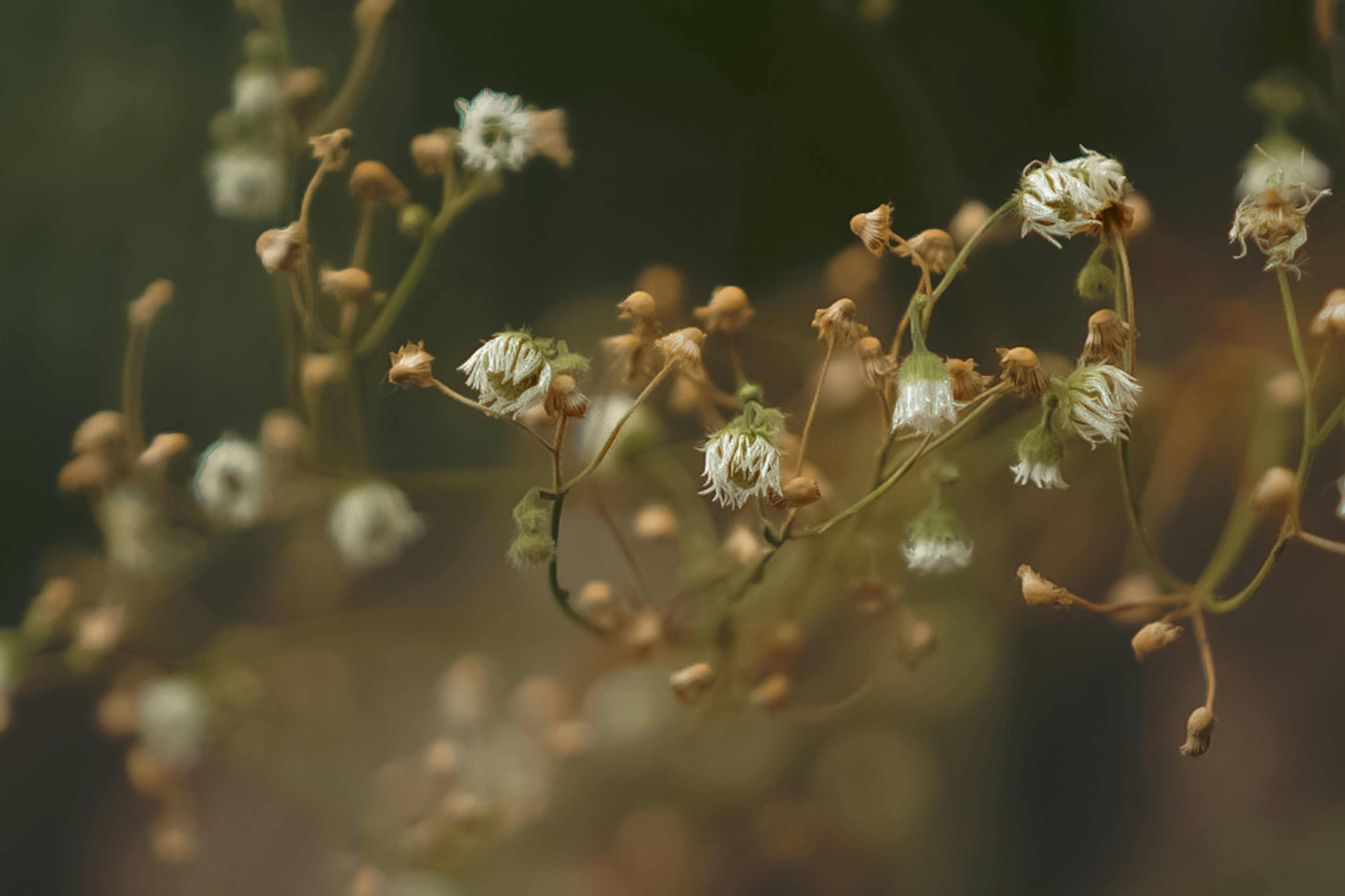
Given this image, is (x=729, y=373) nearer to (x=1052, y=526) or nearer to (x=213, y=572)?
(x=1052, y=526)

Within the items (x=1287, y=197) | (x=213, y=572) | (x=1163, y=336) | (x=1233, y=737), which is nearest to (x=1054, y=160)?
(x=1287, y=197)

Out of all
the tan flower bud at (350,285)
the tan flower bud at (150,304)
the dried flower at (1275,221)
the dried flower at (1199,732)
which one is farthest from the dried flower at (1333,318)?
the tan flower bud at (150,304)

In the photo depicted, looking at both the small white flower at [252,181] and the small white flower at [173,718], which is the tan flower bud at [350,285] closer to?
the small white flower at [252,181]

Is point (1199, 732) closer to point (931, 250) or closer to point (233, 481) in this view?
point (931, 250)

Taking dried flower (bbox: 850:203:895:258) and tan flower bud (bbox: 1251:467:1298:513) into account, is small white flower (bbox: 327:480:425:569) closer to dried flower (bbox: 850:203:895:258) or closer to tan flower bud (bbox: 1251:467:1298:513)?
dried flower (bbox: 850:203:895:258)

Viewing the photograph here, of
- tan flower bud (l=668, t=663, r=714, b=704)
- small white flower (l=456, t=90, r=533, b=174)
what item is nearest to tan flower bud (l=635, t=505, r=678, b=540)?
tan flower bud (l=668, t=663, r=714, b=704)

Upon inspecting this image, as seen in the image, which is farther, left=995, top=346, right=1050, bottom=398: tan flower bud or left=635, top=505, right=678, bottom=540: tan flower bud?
left=635, top=505, right=678, bottom=540: tan flower bud

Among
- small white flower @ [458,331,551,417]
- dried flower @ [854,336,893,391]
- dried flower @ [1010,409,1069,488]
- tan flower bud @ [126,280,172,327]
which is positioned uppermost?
tan flower bud @ [126,280,172,327]
